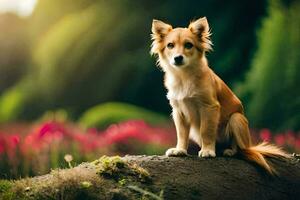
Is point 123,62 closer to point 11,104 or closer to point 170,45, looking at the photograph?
point 11,104

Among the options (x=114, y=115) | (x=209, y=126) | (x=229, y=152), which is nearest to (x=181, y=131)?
(x=209, y=126)

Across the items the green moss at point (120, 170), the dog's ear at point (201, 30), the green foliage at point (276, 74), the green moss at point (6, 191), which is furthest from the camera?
the green foliage at point (276, 74)

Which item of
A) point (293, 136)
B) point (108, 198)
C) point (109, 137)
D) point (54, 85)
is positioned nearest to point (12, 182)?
point (108, 198)

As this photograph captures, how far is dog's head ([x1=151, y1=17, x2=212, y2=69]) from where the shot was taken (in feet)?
15.2

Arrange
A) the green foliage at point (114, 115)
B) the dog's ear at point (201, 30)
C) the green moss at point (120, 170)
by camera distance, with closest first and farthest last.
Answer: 1. the green moss at point (120, 170)
2. the dog's ear at point (201, 30)
3. the green foliage at point (114, 115)

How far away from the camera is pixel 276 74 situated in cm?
857

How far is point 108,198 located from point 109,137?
2.78 meters

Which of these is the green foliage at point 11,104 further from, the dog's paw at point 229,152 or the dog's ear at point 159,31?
the dog's paw at point 229,152

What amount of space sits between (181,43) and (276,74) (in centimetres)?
419

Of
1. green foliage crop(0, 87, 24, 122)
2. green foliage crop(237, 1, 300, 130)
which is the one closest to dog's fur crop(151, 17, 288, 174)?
green foliage crop(237, 1, 300, 130)

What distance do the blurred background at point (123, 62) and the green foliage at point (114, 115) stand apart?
0.6 inches

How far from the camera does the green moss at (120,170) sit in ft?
14.3

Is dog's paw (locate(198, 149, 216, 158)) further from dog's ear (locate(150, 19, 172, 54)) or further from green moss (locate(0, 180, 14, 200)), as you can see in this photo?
green moss (locate(0, 180, 14, 200))

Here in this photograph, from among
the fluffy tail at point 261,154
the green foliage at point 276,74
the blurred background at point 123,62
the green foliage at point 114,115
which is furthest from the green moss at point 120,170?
the green foliage at point 276,74
